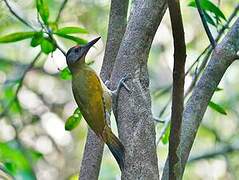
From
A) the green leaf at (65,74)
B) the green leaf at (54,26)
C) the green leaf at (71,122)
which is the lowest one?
the green leaf at (71,122)

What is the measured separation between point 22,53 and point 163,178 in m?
3.24

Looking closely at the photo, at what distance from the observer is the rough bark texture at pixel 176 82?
4.49 ft

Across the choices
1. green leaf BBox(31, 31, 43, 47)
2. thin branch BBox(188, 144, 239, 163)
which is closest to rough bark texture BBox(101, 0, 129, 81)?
green leaf BBox(31, 31, 43, 47)

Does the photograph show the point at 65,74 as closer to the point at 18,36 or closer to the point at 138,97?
the point at 18,36

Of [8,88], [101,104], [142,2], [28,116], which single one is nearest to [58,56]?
[8,88]

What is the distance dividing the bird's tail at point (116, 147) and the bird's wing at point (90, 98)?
6 cm

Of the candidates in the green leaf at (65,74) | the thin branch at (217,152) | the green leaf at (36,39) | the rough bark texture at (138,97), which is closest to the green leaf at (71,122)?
the green leaf at (65,74)

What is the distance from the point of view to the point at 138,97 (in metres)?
1.84

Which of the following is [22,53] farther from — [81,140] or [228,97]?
[228,97]

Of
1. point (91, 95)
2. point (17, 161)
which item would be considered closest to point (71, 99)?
point (17, 161)

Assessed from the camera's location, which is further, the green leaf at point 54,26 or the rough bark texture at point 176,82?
the green leaf at point 54,26

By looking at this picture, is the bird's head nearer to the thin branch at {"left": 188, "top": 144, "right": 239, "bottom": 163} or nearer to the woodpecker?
the woodpecker

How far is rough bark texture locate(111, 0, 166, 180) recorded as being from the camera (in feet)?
5.67

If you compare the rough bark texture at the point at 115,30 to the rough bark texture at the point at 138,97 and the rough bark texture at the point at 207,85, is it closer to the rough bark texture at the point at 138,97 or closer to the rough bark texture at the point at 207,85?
the rough bark texture at the point at 138,97
